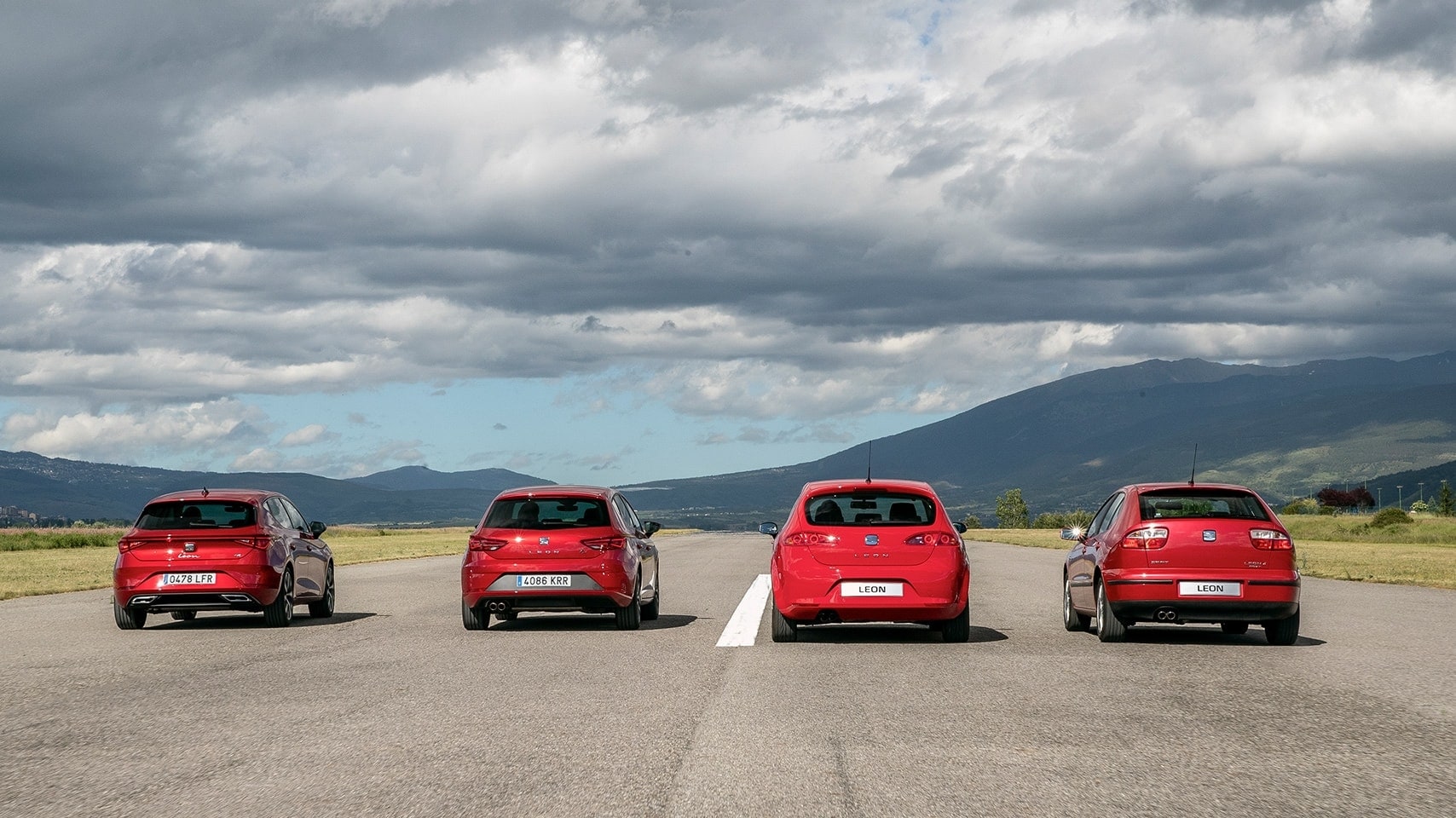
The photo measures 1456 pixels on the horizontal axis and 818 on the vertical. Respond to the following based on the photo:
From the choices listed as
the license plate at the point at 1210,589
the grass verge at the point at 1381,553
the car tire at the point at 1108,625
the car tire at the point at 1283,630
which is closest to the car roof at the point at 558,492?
the car tire at the point at 1108,625

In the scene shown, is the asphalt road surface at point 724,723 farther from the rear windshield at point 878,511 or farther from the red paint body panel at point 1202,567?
the rear windshield at point 878,511

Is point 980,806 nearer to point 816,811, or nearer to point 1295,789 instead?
point 816,811

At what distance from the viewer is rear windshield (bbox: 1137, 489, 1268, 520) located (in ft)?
49.1

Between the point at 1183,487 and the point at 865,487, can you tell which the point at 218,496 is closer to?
the point at 865,487

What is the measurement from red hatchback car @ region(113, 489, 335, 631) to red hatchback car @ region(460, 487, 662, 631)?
2488 millimetres

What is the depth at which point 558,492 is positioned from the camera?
17.0 m

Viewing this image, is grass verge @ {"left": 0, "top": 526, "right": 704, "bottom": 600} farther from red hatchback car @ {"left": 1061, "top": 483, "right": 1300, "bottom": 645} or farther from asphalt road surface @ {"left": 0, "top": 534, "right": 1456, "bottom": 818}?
red hatchback car @ {"left": 1061, "top": 483, "right": 1300, "bottom": 645}

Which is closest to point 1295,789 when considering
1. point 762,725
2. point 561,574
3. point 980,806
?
point 980,806

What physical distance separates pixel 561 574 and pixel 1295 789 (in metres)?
10.1

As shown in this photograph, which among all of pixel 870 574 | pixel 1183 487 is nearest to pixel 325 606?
pixel 870 574

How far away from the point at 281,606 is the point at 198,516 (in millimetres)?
1404

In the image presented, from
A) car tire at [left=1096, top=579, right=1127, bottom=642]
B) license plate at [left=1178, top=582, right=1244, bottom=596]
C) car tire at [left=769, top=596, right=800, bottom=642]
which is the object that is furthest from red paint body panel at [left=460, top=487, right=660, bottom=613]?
license plate at [left=1178, top=582, right=1244, bottom=596]

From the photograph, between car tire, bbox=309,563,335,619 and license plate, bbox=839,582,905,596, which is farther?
car tire, bbox=309,563,335,619

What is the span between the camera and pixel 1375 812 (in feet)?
22.2
